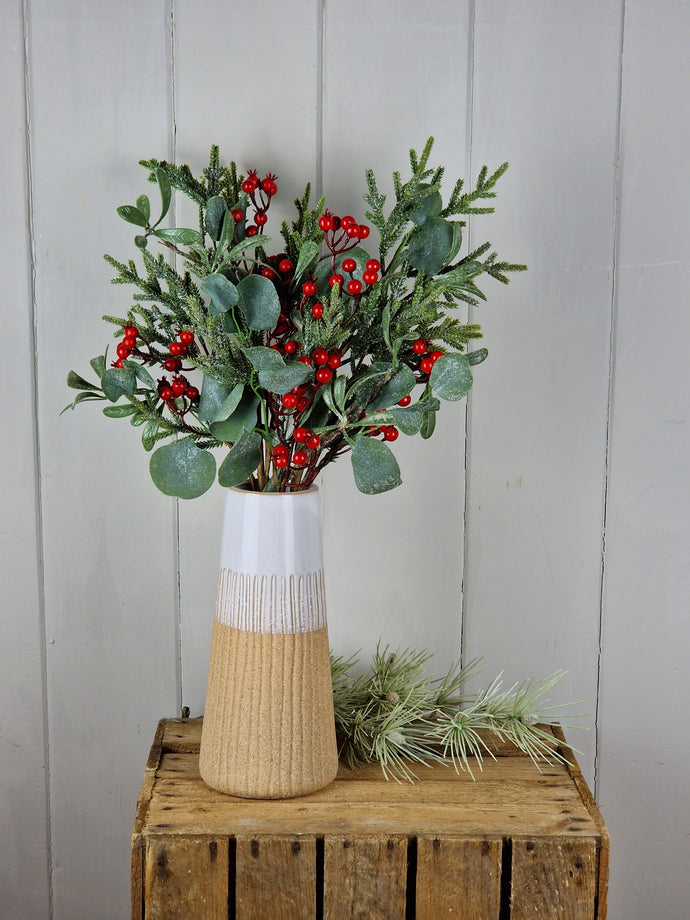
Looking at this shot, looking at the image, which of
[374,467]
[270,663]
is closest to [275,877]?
[270,663]

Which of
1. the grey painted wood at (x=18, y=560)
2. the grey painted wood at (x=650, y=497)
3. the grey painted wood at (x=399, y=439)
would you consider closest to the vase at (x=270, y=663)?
the grey painted wood at (x=399, y=439)

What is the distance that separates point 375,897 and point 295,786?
125 millimetres

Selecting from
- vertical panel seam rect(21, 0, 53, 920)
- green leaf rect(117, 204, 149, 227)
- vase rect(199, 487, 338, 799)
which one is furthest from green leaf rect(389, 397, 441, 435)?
vertical panel seam rect(21, 0, 53, 920)

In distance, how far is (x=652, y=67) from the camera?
1041 millimetres

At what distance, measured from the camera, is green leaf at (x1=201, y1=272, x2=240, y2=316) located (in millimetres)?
790

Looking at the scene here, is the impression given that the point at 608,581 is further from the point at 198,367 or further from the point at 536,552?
the point at 198,367

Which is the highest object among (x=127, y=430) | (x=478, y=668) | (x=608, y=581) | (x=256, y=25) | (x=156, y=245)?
(x=256, y=25)

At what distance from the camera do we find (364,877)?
0.81 m

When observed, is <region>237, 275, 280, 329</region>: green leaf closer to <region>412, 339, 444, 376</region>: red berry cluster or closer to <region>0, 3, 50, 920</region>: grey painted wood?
<region>412, 339, 444, 376</region>: red berry cluster

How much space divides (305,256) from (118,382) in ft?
0.73

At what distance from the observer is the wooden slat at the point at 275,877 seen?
0.80 meters

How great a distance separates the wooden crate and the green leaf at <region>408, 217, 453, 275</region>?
21.0 inches

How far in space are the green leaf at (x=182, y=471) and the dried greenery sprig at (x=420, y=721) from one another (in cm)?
32

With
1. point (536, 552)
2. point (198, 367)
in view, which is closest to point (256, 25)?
point (198, 367)
